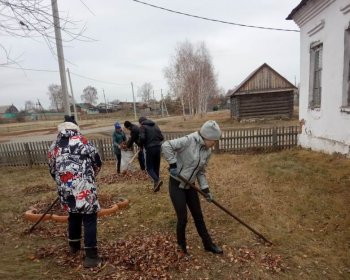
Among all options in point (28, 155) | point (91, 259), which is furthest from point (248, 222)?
point (28, 155)

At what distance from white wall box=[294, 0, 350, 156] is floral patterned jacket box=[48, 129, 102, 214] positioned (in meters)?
6.15

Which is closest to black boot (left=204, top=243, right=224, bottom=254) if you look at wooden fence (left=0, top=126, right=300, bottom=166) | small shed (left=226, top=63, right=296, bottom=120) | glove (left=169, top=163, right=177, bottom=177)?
glove (left=169, top=163, right=177, bottom=177)

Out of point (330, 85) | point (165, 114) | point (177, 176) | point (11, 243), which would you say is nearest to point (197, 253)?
point (177, 176)

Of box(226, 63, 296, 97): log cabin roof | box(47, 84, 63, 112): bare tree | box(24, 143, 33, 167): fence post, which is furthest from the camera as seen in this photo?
box(47, 84, 63, 112): bare tree

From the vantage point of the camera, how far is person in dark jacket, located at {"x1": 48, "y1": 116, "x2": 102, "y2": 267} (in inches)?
134

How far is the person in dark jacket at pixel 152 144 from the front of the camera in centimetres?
634

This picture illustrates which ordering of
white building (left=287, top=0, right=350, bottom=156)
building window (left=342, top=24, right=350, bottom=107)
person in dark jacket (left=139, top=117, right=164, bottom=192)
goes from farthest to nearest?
white building (left=287, top=0, right=350, bottom=156) → building window (left=342, top=24, right=350, bottom=107) → person in dark jacket (left=139, top=117, right=164, bottom=192)

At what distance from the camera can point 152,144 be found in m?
6.32

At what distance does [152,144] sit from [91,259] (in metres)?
3.11

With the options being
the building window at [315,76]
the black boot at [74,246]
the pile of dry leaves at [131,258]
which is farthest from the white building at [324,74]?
the black boot at [74,246]

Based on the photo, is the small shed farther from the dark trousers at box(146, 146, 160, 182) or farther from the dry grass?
the dark trousers at box(146, 146, 160, 182)

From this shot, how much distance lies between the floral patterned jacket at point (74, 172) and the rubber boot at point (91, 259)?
49cm

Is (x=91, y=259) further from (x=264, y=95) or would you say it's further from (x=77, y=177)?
(x=264, y=95)

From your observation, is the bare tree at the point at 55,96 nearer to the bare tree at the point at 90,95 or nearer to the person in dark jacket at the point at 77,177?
the bare tree at the point at 90,95
